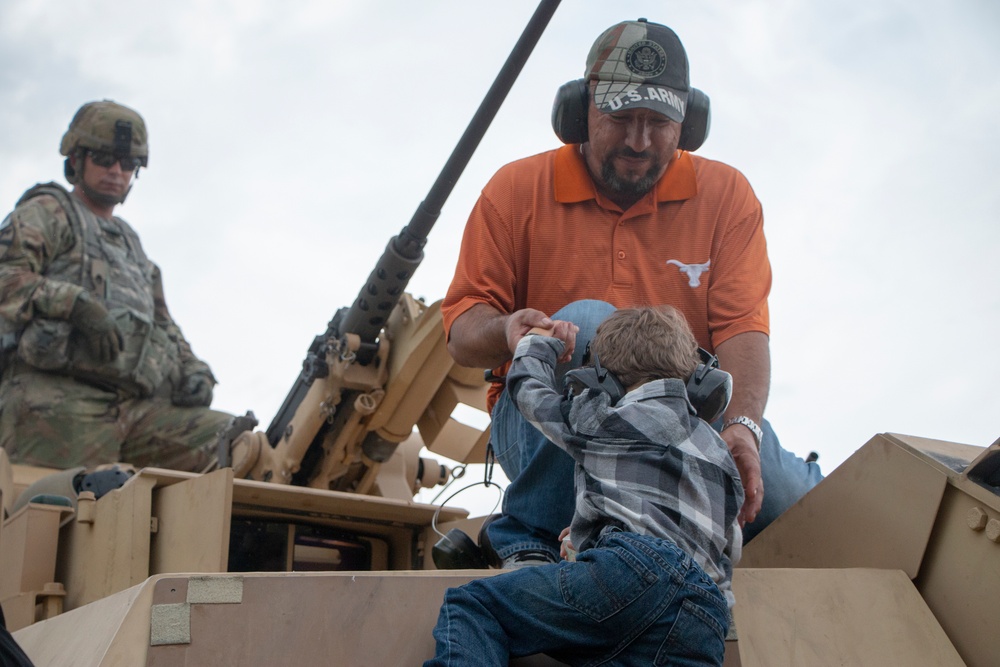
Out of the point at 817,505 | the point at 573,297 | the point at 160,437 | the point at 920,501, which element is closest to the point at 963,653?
the point at 920,501

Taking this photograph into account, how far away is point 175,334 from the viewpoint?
6242 millimetres

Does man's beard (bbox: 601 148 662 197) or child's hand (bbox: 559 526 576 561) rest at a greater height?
man's beard (bbox: 601 148 662 197)

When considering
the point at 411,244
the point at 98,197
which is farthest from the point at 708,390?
the point at 98,197

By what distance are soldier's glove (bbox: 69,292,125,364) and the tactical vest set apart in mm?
35

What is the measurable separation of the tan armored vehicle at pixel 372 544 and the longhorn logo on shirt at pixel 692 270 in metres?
0.60

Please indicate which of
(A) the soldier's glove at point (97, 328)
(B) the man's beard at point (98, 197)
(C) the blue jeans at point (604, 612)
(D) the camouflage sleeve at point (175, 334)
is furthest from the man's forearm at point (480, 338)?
(B) the man's beard at point (98, 197)

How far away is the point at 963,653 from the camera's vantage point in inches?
94.0

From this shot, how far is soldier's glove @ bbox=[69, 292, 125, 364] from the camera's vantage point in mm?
5422

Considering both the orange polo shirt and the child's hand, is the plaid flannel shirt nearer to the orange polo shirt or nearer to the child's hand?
the child's hand

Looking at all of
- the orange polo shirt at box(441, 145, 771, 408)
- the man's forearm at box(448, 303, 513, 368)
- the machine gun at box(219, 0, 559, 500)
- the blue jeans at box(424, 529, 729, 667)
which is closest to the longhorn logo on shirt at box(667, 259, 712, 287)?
the orange polo shirt at box(441, 145, 771, 408)

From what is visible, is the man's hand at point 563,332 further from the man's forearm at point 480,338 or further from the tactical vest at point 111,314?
the tactical vest at point 111,314

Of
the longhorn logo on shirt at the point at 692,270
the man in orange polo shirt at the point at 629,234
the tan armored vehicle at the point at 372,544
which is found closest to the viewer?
the tan armored vehicle at the point at 372,544

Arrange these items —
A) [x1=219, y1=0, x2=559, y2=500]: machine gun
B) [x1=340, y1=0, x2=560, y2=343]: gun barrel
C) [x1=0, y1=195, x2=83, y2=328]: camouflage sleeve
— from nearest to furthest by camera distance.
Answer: [x1=340, y1=0, x2=560, y2=343]: gun barrel < [x1=219, y1=0, x2=559, y2=500]: machine gun < [x1=0, y1=195, x2=83, y2=328]: camouflage sleeve

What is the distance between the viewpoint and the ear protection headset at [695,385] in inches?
94.2
